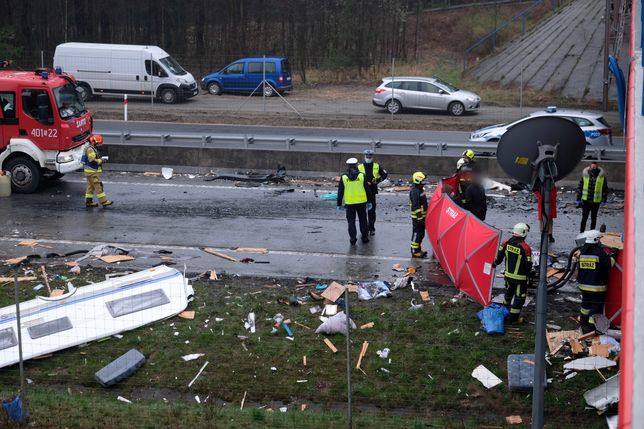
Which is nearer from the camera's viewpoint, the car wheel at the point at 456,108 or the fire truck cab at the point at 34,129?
the fire truck cab at the point at 34,129

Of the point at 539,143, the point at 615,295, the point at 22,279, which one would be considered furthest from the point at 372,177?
the point at 539,143

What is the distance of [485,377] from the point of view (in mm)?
10289

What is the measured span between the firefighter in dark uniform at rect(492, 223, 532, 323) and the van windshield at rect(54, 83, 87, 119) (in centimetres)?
1106

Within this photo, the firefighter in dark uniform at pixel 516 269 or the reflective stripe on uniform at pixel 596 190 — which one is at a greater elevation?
the reflective stripe on uniform at pixel 596 190

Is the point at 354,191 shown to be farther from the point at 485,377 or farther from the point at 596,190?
the point at 485,377

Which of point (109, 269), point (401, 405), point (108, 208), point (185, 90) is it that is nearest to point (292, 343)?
point (401, 405)

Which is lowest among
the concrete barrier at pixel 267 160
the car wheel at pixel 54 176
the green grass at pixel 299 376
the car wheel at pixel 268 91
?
the green grass at pixel 299 376

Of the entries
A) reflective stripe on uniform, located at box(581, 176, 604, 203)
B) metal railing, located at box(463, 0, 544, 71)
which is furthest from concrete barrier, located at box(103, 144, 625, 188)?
metal railing, located at box(463, 0, 544, 71)

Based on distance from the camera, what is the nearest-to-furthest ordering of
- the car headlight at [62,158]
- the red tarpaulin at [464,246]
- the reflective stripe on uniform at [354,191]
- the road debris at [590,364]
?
the road debris at [590,364] < the red tarpaulin at [464,246] < the reflective stripe on uniform at [354,191] < the car headlight at [62,158]

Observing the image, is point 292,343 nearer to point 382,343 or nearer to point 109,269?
point 382,343

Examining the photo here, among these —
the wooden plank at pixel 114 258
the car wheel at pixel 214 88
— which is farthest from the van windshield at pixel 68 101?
the car wheel at pixel 214 88

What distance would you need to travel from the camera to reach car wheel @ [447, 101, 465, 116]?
31984 millimetres

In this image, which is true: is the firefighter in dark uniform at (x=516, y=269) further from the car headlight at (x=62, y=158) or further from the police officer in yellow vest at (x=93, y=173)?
the car headlight at (x=62, y=158)

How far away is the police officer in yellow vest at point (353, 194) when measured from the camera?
15.3 metres
